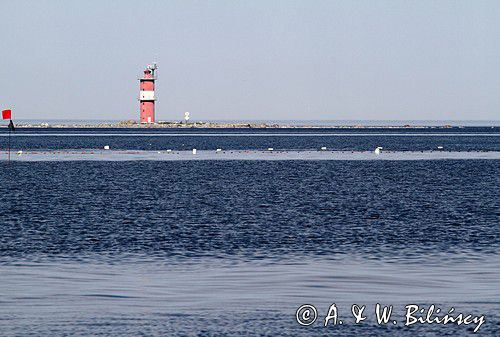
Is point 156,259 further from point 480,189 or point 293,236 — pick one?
point 480,189

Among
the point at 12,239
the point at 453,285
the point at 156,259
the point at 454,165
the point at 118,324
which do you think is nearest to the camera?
the point at 118,324

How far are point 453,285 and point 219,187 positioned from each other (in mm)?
35299

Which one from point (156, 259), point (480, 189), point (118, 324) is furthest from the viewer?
point (480, 189)

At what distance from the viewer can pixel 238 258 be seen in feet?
81.9

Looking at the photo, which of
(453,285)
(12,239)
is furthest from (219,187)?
(453,285)

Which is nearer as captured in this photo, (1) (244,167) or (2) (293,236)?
(2) (293,236)

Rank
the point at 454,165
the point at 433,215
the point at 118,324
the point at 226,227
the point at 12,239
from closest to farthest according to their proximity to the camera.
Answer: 1. the point at 118,324
2. the point at 12,239
3. the point at 226,227
4. the point at 433,215
5. the point at 454,165

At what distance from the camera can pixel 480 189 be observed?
5419cm

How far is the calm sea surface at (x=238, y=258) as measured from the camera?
693 inches

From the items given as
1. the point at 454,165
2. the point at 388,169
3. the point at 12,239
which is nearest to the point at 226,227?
the point at 12,239

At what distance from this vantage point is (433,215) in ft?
125

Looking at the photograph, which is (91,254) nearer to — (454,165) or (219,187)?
(219,187)

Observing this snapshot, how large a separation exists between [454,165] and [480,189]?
105 ft

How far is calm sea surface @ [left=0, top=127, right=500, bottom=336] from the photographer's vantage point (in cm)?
1759
